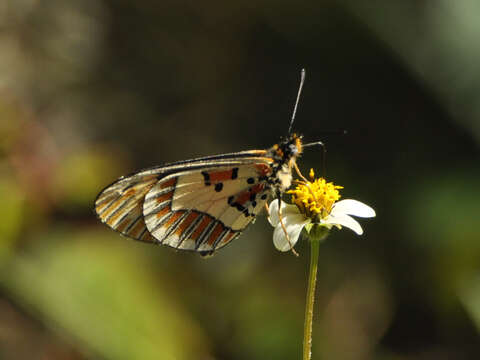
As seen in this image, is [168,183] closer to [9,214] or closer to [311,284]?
[311,284]

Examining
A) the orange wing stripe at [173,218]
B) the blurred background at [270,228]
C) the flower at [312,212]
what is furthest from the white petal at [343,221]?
the blurred background at [270,228]

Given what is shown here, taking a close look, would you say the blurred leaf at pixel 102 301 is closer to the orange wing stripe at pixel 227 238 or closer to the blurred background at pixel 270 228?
the blurred background at pixel 270 228

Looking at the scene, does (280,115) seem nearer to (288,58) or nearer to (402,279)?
(288,58)

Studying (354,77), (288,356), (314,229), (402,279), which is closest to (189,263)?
(288,356)

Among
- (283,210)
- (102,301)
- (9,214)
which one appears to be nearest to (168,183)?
(283,210)

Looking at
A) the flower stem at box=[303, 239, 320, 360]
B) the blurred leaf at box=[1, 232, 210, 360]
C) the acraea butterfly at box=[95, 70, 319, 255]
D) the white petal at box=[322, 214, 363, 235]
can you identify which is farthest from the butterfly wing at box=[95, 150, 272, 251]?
the blurred leaf at box=[1, 232, 210, 360]
